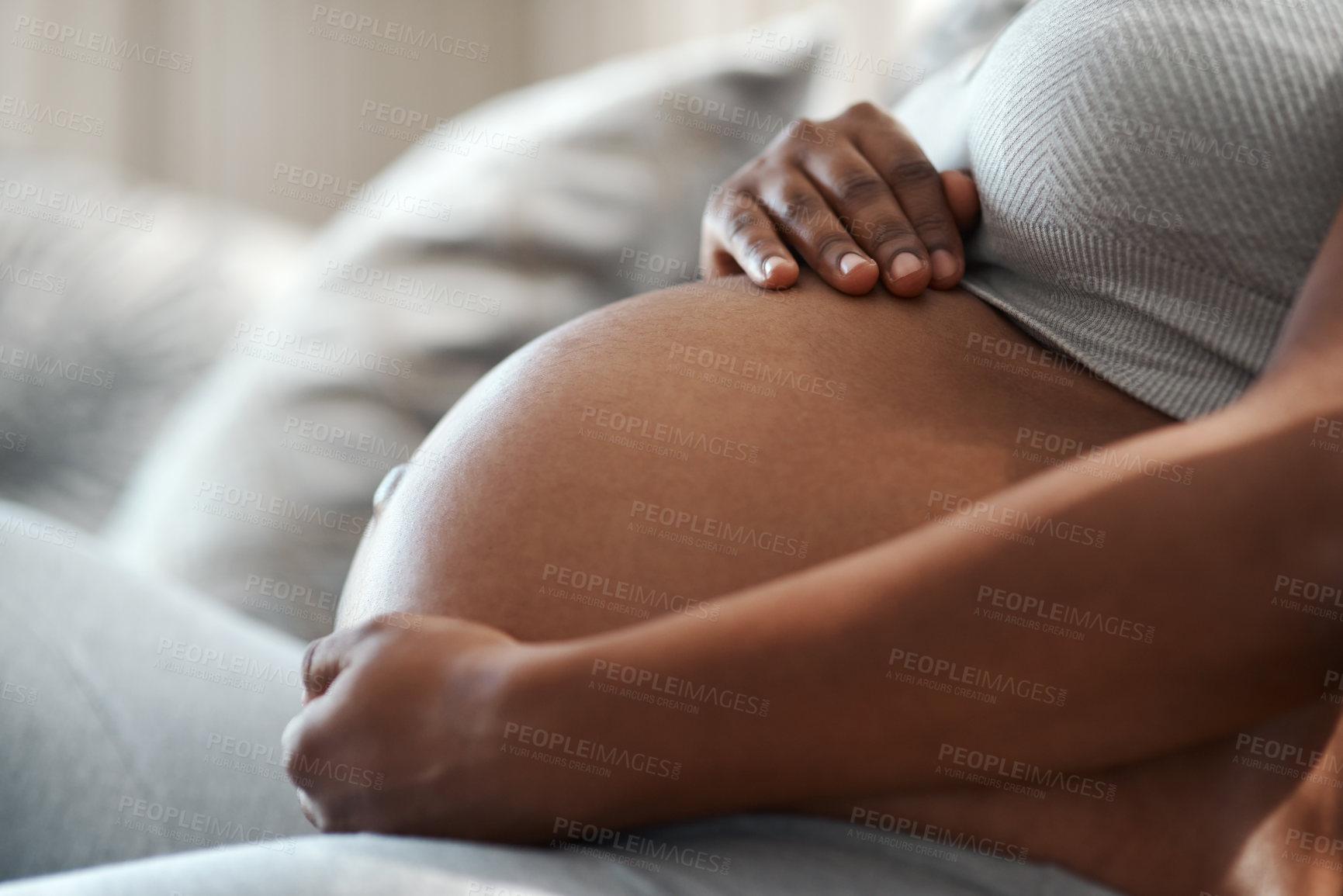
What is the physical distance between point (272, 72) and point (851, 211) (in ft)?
7.73

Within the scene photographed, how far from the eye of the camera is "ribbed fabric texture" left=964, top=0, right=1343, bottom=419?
1.73 ft

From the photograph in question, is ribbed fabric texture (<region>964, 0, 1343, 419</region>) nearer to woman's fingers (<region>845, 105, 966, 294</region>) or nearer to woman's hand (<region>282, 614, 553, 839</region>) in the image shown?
woman's fingers (<region>845, 105, 966, 294</region>)

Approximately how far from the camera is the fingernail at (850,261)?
0.60 m

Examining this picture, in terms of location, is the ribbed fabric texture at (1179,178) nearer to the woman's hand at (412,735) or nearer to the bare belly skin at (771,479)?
the bare belly skin at (771,479)

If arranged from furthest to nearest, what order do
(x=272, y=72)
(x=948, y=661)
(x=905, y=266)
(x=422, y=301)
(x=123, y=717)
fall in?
(x=272, y=72) < (x=422, y=301) < (x=123, y=717) < (x=905, y=266) < (x=948, y=661)

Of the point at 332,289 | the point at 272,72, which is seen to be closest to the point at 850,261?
the point at 332,289

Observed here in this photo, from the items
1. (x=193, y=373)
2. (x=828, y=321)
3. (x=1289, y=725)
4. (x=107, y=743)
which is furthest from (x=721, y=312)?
(x=193, y=373)

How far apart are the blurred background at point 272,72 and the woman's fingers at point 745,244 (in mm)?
1561

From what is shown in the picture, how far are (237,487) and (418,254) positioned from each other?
0.30 metres

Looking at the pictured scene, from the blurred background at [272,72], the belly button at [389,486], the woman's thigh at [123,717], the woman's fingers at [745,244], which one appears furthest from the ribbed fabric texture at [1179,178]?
the blurred background at [272,72]

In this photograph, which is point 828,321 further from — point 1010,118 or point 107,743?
point 107,743

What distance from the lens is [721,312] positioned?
0.61 m

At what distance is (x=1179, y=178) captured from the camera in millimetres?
544

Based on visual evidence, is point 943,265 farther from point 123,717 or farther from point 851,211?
point 123,717
